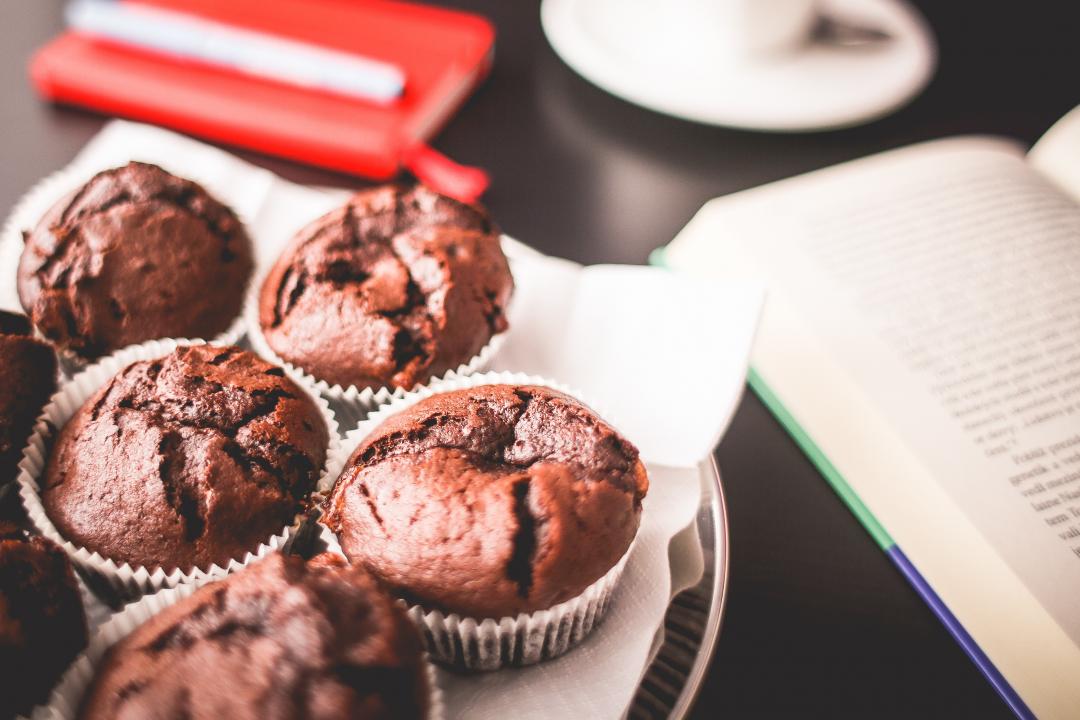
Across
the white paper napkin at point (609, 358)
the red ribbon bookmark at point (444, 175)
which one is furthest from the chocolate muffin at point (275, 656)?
the red ribbon bookmark at point (444, 175)

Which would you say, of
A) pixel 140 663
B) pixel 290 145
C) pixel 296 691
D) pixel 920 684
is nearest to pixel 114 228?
pixel 290 145

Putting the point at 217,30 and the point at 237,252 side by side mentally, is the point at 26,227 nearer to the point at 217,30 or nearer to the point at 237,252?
the point at 237,252

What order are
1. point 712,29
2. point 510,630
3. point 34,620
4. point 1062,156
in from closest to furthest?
point 34,620, point 510,630, point 1062,156, point 712,29

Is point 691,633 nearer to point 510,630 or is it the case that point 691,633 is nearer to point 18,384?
point 510,630

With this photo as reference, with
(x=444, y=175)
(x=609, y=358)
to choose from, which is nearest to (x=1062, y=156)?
(x=609, y=358)

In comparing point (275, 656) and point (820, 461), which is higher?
point (275, 656)

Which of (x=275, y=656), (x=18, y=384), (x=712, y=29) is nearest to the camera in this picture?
(x=275, y=656)

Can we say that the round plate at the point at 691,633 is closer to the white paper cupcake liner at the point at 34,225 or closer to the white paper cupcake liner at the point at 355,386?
the white paper cupcake liner at the point at 355,386
